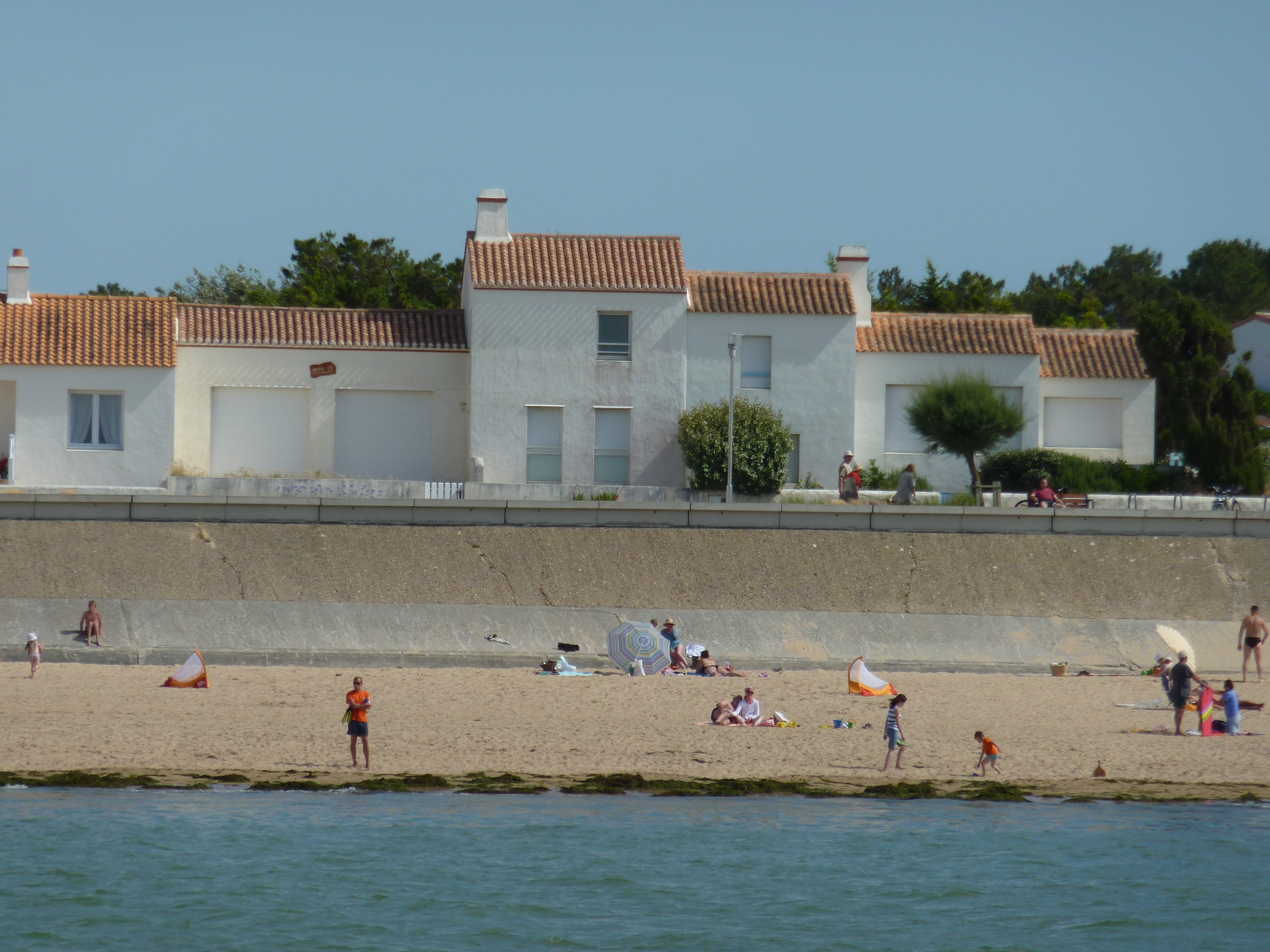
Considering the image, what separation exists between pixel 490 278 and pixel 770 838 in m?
21.9

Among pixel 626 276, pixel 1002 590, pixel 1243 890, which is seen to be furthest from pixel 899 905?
pixel 626 276

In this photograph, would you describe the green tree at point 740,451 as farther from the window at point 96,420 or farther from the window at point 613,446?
the window at point 96,420

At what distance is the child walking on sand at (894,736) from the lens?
1888 cm

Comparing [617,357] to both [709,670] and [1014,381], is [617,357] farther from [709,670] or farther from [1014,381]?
[709,670]

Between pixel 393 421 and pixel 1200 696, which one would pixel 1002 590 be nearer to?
pixel 1200 696

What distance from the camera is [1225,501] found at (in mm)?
33250

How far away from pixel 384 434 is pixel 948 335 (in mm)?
15699

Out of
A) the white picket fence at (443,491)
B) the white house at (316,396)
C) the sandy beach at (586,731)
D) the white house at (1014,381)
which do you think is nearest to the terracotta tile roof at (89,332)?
the white house at (316,396)

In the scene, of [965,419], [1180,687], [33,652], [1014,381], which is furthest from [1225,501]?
[33,652]

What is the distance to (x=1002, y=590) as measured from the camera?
97.7 ft

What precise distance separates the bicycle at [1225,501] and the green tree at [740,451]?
10.2 m

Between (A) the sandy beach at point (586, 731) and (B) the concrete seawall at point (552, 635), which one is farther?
(B) the concrete seawall at point (552, 635)

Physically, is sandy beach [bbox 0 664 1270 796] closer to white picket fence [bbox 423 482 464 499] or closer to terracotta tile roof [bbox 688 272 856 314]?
white picket fence [bbox 423 482 464 499]

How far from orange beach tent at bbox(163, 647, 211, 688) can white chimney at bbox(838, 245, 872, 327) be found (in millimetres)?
22987
